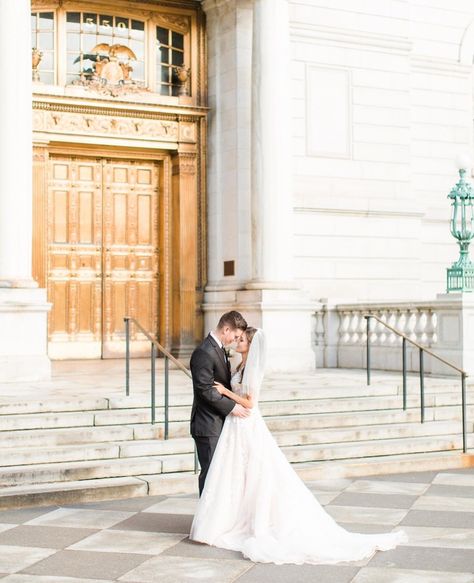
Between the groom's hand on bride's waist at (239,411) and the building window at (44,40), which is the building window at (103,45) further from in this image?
the groom's hand on bride's waist at (239,411)

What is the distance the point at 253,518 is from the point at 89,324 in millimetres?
9959

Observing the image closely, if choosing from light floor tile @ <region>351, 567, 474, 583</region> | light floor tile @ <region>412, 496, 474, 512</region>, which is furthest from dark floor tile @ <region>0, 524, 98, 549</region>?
light floor tile @ <region>412, 496, 474, 512</region>

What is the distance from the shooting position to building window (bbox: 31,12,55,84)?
16312 millimetres

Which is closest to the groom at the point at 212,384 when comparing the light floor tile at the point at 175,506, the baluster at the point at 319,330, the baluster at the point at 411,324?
the light floor tile at the point at 175,506

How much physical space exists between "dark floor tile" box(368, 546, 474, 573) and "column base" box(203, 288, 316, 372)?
8.38 meters

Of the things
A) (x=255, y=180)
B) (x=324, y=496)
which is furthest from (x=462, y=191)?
(x=324, y=496)

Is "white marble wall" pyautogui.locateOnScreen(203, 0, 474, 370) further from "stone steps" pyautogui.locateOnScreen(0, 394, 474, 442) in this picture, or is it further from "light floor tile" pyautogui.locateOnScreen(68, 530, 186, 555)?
"light floor tile" pyautogui.locateOnScreen(68, 530, 186, 555)

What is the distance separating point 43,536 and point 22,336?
19.0 feet

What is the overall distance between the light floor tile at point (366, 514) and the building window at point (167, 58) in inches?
408

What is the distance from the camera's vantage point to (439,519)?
8172mm

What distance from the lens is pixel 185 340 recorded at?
17.0 m

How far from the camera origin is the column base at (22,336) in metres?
13.0

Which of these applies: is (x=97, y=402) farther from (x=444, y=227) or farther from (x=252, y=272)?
(x=444, y=227)

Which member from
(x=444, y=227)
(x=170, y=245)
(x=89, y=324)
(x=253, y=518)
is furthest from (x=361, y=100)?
(x=253, y=518)
